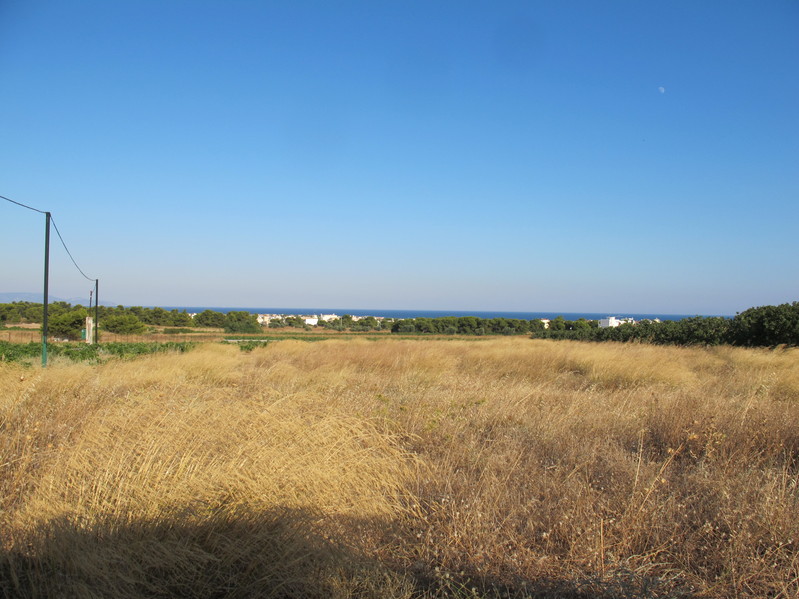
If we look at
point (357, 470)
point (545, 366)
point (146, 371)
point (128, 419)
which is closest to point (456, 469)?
point (357, 470)

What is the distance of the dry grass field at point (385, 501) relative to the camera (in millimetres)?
2783

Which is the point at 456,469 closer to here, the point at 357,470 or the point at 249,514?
the point at 357,470

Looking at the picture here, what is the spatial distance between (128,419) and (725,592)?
479 centimetres

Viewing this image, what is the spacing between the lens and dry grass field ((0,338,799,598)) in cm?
278

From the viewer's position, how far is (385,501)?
149 inches

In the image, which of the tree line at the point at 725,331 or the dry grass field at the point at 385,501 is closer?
the dry grass field at the point at 385,501

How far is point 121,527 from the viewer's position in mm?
2971

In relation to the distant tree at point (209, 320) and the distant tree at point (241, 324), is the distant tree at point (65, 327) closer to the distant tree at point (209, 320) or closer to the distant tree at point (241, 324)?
the distant tree at point (241, 324)

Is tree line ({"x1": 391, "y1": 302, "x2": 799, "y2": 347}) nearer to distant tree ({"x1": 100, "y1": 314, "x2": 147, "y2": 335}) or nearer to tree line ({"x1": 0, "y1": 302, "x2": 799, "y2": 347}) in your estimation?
tree line ({"x1": 0, "y1": 302, "x2": 799, "y2": 347})

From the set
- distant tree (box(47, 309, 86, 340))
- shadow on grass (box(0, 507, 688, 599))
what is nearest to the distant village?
distant tree (box(47, 309, 86, 340))

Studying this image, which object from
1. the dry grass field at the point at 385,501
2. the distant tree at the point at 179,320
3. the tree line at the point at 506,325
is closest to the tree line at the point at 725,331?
the tree line at the point at 506,325

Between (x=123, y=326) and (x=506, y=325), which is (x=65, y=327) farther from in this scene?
(x=506, y=325)

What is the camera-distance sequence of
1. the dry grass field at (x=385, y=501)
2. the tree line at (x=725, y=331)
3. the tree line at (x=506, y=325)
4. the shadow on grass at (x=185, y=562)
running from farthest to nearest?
1. the tree line at (x=506, y=325)
2. the tree line at (x=725, y=331)
3. the dry grass field at (x=385, y=501)
4. the shadow on grass at (x=185, y=562)

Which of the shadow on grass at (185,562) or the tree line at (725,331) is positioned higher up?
the tree line at (725,331)
